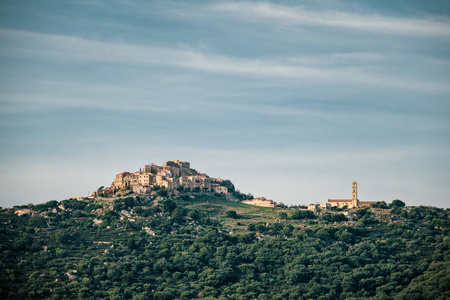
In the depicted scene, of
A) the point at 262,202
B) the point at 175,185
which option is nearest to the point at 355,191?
the point at 262,202

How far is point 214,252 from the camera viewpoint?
12375 cm

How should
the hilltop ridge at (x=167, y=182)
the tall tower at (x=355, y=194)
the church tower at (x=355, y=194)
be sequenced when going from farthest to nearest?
the church tower at (x=355, y=194) → the tall tower at (x=355, y=194) → the hilltop ridge at (x=167, y=182)

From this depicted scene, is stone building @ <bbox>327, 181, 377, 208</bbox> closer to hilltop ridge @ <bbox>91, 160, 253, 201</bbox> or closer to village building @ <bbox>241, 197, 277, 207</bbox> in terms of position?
village building @ <bbox>241, 197, 277, 207</bbox>

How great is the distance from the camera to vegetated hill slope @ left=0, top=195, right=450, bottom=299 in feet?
358

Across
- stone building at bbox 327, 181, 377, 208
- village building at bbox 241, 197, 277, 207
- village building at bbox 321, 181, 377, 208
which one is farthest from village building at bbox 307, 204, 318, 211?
village building at bbox 241, 197, 277, 207

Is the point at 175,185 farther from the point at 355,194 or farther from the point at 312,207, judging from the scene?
the point at 355,194

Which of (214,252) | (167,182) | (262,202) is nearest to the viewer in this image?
(214,252)

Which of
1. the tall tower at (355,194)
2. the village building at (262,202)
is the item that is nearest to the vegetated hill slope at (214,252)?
the tall tower at (355,194)

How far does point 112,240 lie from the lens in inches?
4943

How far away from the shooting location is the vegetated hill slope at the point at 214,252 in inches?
4299

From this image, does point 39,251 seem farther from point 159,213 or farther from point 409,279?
point 409,279

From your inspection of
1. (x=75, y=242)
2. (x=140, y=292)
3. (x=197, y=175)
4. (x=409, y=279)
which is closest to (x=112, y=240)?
(x=75, y=242)

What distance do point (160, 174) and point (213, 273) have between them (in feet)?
139

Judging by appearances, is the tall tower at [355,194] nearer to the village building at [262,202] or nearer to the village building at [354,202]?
the village building at [354,202]
